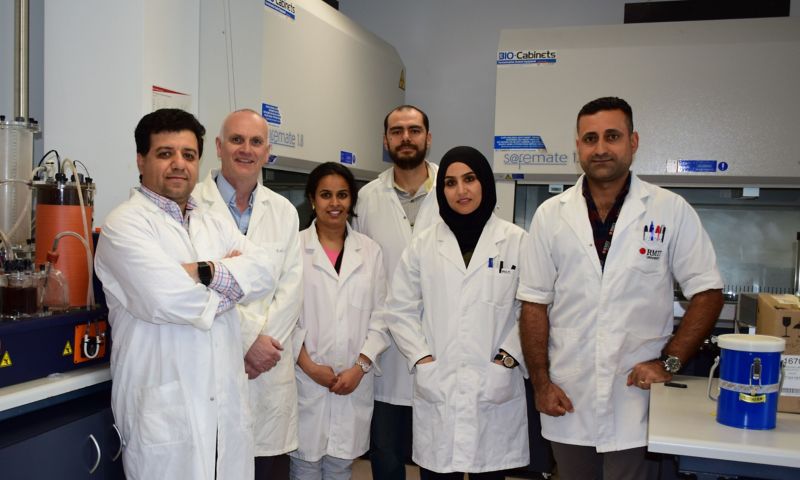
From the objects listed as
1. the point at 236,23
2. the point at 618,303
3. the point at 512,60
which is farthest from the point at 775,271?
the point at 236,23

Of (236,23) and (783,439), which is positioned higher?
(236,23)

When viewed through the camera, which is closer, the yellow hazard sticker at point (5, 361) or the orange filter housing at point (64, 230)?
the yellow hazard sticker at point (5, 361)

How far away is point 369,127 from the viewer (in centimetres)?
342

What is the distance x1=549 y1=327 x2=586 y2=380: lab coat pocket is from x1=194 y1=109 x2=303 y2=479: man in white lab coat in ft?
2.55

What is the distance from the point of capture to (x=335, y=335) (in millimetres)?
2219

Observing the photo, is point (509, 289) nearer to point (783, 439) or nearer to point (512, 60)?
point (783, 439)

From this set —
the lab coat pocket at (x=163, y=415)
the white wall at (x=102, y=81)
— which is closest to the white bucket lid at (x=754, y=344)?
the lab coat pocket at (x=163, y=415)

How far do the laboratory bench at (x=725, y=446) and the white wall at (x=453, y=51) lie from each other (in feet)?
8.87

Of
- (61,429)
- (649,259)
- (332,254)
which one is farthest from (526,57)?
(61,429)

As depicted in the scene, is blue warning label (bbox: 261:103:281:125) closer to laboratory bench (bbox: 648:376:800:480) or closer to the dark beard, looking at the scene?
the dark beard

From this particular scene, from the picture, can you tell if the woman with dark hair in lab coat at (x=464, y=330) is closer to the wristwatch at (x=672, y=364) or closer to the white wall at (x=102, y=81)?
the wristwatch at (x=672, y=364)

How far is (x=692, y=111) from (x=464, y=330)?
5.34ft

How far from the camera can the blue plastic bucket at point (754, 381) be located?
1.41m

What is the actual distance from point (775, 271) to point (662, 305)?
168cm
